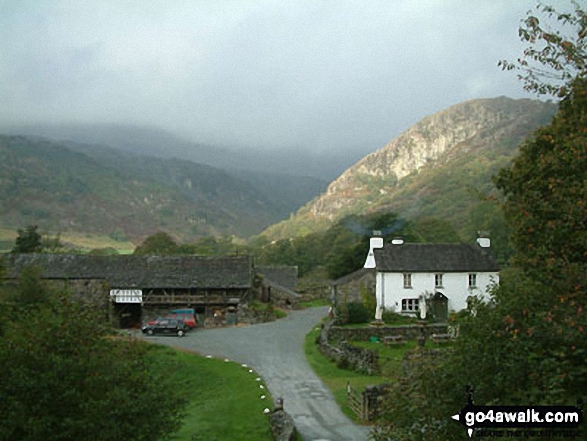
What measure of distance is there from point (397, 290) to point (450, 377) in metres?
39.8

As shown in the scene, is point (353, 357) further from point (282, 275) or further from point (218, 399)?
point (282, 275)

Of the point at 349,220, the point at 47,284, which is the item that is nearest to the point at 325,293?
the point at 47,284

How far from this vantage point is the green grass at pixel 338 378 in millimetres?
26962

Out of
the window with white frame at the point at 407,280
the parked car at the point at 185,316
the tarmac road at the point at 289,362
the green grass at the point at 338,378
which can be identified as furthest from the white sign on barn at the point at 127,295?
the window with white frame at the point at 407,280

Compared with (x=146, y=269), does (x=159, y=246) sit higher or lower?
higher

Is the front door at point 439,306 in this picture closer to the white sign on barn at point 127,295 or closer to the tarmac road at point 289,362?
the tarmac road at point 289,362

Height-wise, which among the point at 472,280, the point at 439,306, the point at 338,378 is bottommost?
the point at 338,378

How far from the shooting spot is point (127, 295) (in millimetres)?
55125

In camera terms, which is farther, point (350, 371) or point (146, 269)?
point (146, 269)

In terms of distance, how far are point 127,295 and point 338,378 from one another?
96.2ft

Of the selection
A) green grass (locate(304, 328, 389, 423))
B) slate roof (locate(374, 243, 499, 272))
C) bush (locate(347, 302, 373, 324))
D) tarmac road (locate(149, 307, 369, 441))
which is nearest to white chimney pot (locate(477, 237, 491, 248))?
slate roof (locate(374, 243, 499, 272))

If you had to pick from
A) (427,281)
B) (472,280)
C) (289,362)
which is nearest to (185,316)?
(289,362)

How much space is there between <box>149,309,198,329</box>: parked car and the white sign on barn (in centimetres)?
356

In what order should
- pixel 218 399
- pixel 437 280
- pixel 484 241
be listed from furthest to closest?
pixel 484 241, pixel 437 280, pixel 218 399
